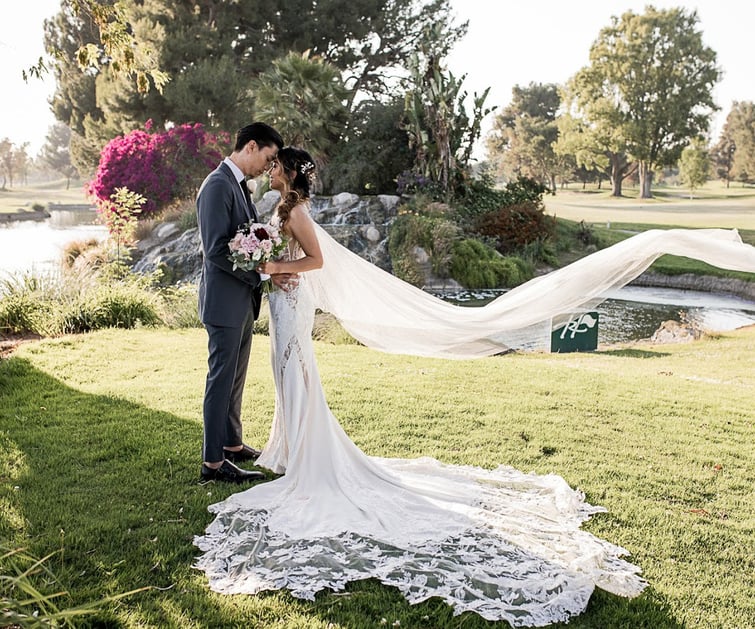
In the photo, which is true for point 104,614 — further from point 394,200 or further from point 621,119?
point 621,119

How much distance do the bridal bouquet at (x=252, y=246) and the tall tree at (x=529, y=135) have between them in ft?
185

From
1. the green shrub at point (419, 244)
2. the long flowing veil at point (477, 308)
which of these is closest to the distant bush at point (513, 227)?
the green shrub at point (419, 244)

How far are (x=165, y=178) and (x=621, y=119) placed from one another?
33.5 meters

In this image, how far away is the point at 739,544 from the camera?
3.79 meters

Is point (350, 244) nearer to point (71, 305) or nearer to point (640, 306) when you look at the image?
point (640, 306)

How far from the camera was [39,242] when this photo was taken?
23.0 metres

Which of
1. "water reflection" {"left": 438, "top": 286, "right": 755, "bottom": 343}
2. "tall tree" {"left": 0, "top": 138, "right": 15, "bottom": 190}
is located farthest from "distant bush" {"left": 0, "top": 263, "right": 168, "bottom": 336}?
"tall tree" {"left": 0, "top": 138, "right": 15, "bottom": 190}

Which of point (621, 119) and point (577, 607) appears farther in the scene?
point (621, 119)

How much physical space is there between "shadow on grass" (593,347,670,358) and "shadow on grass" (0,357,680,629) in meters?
6.14

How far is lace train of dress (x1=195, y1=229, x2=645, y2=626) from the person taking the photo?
3.18 m

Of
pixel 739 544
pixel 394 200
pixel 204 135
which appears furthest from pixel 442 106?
pixel 739 544

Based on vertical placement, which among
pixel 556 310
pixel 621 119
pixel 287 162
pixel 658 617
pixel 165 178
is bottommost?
pixel 658 617

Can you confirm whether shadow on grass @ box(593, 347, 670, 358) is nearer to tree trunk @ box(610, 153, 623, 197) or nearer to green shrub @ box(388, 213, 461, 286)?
green shrub @ box(388, 213, 461, 286)

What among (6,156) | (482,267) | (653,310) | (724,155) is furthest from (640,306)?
A: (6,156)
